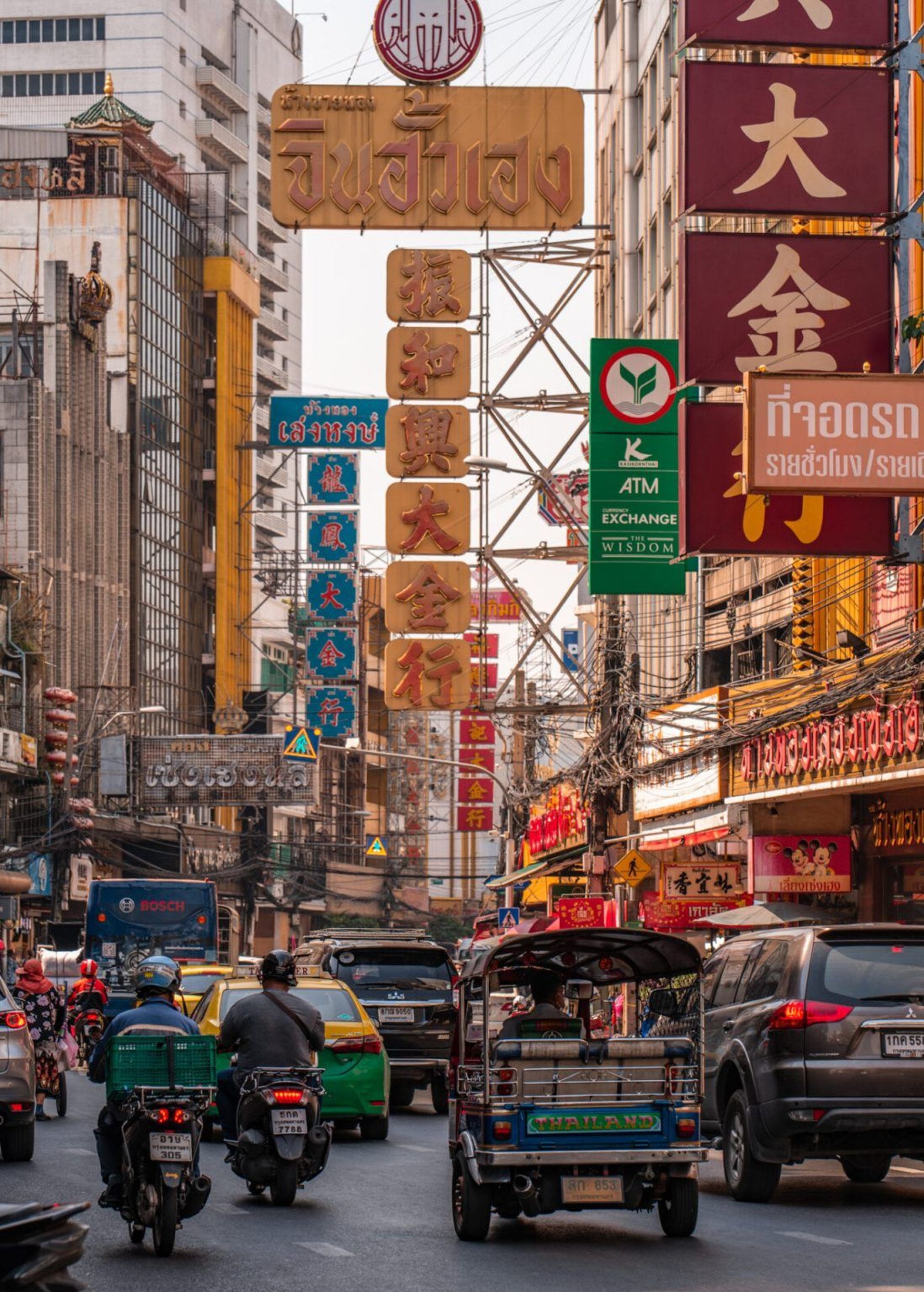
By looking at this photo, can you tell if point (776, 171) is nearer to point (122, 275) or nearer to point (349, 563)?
point (349, 563)

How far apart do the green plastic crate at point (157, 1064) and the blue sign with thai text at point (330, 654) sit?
61652 mm

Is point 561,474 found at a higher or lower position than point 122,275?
lower

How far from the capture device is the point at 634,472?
2777 cm

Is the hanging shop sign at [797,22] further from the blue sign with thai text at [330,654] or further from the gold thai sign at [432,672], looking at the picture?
the blue sign with thai text at [330,654]

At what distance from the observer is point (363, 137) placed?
3231cm

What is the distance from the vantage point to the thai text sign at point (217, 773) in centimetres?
7338

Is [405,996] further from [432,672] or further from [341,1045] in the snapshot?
[432,672]

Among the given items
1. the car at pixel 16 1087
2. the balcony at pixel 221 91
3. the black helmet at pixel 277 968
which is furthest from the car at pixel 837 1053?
the balcony at pixel 221 91

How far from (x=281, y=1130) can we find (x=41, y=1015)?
9.13 meters

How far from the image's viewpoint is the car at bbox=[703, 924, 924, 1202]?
1405 centimetres

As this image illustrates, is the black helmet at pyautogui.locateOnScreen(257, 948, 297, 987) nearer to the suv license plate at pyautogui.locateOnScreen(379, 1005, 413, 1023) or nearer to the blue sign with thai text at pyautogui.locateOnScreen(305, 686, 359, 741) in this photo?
the suv license plate at pyautogui.locateOnScreen(379, 1005, 413, 1023)

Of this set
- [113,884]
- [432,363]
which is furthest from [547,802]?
→ [432,363]

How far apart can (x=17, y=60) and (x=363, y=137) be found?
83.5 meters

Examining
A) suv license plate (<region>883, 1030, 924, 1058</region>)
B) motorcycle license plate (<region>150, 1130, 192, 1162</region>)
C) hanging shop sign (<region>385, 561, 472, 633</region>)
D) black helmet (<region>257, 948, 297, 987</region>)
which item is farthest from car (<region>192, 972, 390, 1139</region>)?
hanging shop sign (<region>385, 561, 472, 633</region>)
